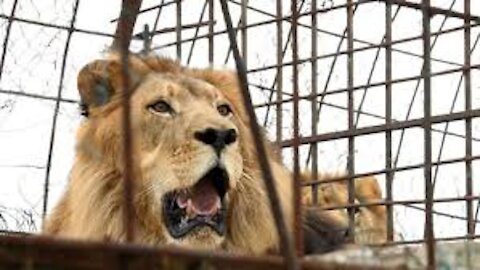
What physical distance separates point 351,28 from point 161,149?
3.49 m

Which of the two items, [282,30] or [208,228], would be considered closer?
[208,228]

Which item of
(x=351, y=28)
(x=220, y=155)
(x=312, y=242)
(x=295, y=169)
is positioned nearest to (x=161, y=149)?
(x=220, y=155)

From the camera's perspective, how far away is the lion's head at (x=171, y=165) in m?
4.37

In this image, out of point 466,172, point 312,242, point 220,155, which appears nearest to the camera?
point 220,155

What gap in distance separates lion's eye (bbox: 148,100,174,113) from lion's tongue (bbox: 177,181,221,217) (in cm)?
42

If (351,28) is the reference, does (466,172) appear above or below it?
below

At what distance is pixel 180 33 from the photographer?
842cm

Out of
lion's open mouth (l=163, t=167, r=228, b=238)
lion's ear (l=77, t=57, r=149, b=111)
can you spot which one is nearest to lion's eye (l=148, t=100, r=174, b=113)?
lion's ear (l=77, t=57, r=149, b=111)

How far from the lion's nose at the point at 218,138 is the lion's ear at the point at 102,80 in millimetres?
536

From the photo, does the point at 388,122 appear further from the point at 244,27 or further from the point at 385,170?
the point at 244,27

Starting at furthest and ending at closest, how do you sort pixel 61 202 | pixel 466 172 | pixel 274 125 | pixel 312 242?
pixel 274 125
pixel 466 172
pixel 61 202
pixel 312 242

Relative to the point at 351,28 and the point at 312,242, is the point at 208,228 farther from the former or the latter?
the point at 351,28

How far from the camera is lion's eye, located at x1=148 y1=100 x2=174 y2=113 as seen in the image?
4.71 meters

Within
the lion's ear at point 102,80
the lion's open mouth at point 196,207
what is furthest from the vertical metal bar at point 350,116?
the lion's open mouth at point 196,207
